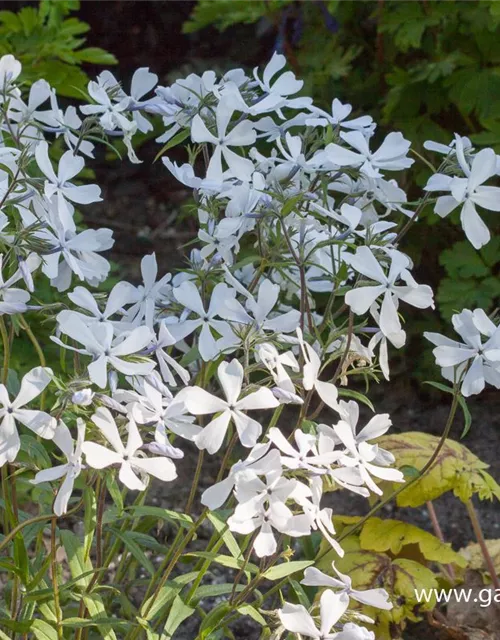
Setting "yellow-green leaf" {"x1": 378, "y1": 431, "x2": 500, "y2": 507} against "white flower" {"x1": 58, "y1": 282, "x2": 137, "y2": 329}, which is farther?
"yellow-green leaf" {"x1": 378, "y1": 431, "x2": 500, "y2": 507}

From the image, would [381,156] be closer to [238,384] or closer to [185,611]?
[238,384]

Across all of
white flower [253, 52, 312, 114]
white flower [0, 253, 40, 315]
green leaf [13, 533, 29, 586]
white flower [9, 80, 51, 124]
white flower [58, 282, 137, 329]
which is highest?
white flower [253, 52, 312, 114]

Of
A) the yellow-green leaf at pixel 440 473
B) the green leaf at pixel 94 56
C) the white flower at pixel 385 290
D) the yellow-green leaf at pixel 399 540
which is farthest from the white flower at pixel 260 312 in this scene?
the green leaf at pixel 94 56

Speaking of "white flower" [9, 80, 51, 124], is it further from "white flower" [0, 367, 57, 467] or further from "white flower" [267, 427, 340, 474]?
"white flower" [267, 427, 340, 474]

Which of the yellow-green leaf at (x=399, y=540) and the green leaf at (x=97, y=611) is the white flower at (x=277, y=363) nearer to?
the green leaf at (x=97, y=611)

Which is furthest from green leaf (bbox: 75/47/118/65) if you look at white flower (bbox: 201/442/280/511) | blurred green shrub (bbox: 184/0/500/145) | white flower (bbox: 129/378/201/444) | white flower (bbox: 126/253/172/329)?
white flower (bbox: 201/442/280/511)
